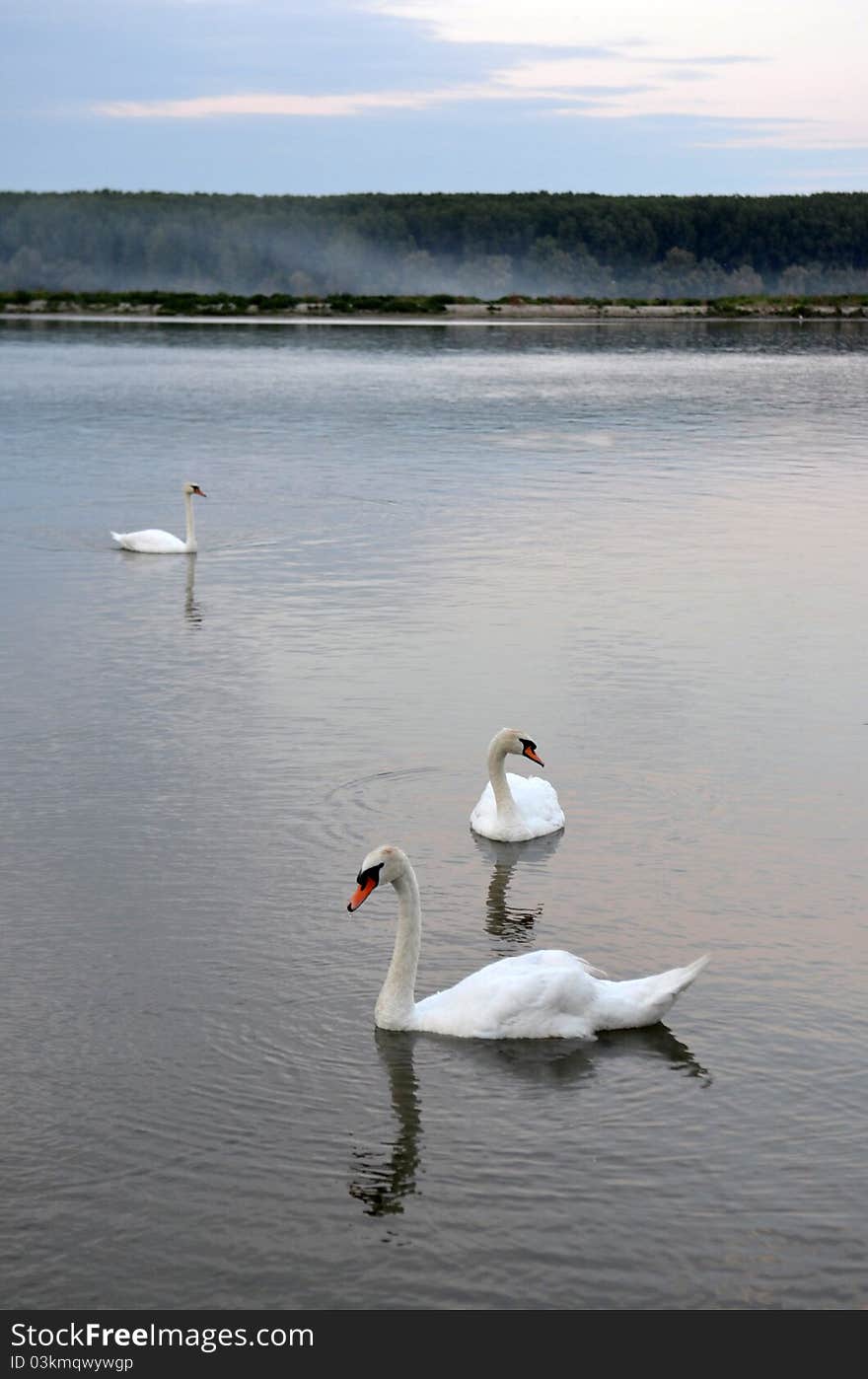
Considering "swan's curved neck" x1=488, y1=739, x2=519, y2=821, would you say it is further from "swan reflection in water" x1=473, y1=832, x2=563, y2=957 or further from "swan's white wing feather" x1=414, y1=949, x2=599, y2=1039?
"swan's white wing feather" x1=414, y1=949, x2=599, y2=1039

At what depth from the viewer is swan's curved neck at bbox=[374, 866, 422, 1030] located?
27.5 ft

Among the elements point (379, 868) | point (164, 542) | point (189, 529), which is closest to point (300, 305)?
point (189, 529)

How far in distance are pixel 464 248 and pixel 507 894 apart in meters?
170

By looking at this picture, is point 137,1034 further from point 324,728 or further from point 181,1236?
point 324,728

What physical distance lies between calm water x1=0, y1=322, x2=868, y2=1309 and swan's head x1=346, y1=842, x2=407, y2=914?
596 mm

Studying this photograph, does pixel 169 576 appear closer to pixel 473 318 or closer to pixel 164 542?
pixel 164 542

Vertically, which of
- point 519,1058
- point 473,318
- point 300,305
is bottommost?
point 519,1058

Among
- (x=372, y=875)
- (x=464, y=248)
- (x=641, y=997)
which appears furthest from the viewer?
(x=464, y=248)

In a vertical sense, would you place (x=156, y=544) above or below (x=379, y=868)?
above

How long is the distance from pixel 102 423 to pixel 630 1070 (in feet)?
96.1

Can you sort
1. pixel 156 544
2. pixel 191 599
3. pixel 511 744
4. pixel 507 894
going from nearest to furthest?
pixel 507 894
pixel 511 744
pixel 191 599
pixel 156 544

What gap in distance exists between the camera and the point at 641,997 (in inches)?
329

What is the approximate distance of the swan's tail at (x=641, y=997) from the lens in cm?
829

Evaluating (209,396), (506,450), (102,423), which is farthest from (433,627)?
(209,396)
